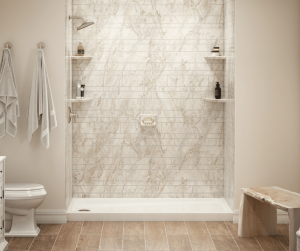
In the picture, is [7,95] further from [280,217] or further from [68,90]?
[280,217]

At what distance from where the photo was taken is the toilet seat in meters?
3.44

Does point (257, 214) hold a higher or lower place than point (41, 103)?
lower

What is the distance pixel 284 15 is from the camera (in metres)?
3.73

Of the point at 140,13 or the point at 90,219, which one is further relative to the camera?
the point at 140,13

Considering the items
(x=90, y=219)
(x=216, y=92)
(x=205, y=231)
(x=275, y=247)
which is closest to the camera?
(x=275, y=247)

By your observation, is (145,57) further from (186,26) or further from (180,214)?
(180,214)

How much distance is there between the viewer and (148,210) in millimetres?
4027

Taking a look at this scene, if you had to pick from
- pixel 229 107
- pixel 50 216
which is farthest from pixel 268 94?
pixel 50 216

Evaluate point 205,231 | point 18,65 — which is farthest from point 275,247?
point 18,65

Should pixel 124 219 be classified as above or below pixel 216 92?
below

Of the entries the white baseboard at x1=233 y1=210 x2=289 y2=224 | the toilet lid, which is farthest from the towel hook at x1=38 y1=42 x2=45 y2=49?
the white baseboard at x1=233 y1=210 x2=289 y2=224

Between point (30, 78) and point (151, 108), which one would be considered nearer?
point (30, 78)

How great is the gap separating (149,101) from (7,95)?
1566 mm

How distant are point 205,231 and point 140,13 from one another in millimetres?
2469
